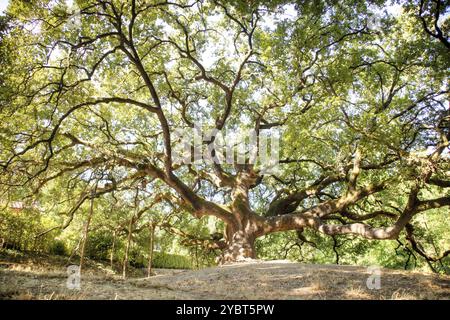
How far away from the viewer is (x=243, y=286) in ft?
19.7

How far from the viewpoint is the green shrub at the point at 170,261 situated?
20422mm

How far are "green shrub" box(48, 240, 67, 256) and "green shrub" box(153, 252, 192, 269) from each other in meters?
6.14

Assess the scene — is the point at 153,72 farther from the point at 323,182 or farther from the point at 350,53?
the point at 323,182

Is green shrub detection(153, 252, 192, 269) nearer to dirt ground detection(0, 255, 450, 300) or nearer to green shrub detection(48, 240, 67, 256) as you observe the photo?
green shrub detection(48, 240, 67, 256)

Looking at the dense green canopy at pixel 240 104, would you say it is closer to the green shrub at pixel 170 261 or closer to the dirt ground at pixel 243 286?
the dirt ground at pixel 243 286

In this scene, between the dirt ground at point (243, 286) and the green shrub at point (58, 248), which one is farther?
the green shrub at point (58, 248)

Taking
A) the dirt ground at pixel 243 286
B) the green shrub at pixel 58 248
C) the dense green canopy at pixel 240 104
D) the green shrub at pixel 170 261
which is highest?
the dense green canopy at pixel 240 104

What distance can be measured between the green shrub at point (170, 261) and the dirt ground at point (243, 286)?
46.0ft

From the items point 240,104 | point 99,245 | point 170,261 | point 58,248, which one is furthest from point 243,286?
point 170,261

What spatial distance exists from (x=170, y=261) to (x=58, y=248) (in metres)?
8.53

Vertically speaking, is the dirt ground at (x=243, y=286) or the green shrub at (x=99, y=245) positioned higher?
the green shrub at (x=99, y=245)

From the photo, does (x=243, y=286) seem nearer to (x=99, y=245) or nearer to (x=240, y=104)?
(x=240, y=104)

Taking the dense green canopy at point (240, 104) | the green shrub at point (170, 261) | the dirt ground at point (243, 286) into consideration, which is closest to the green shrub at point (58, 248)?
the dense green canopy at point (240, 104)

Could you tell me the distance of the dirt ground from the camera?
14.5ft
